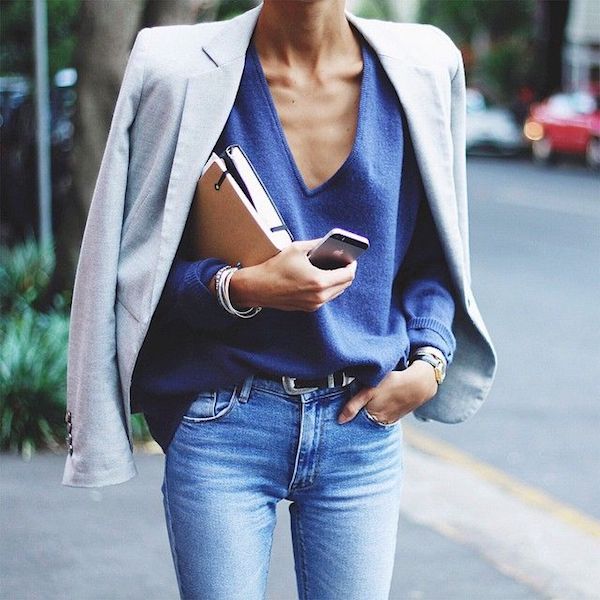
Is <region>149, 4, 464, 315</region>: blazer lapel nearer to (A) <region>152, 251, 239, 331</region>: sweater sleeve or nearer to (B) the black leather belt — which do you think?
(A) <region>152, 251, 239, 331</region>: sweater sleeve

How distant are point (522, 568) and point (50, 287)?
12.7 ft

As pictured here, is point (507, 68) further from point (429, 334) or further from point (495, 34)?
point (429, 334)

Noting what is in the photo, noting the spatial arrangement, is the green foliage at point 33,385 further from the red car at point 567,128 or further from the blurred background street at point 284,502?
the red car at point 567,128

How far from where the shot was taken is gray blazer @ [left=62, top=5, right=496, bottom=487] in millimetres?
2361

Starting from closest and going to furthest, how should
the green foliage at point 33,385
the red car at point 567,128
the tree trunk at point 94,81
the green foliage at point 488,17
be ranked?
the green foliage at point 33,385 → the tree trunk at point 94,81 → the red car at point 567,128 → the green foliage at point 488,17

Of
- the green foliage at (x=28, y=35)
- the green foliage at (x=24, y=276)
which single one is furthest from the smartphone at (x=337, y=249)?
the green foliage at (x=28, y=35)

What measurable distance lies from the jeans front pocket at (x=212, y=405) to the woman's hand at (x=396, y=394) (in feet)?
0.66

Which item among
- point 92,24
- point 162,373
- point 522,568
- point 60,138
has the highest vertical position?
point 162,373

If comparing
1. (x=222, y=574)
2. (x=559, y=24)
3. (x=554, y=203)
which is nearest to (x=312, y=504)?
A: (x=222, y=574)

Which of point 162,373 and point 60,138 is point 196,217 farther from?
point 60,138

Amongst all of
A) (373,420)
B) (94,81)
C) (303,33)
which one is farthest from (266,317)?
(94,81)

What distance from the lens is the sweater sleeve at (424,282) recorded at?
2.54 metres

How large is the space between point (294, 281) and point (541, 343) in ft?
24.0

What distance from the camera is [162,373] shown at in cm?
243
